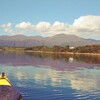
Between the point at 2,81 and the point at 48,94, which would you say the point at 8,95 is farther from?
the point at 48,94

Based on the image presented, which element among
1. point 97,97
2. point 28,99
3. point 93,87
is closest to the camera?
point 28,99

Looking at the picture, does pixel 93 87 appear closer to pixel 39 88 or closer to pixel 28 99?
pixel 39 88

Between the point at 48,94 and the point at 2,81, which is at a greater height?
the point at 2,81

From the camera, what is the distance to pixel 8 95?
31703mm

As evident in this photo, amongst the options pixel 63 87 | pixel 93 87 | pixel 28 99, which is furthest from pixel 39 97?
pixel 93 87

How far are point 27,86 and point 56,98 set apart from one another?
1029cm

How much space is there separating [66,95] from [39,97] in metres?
4.43

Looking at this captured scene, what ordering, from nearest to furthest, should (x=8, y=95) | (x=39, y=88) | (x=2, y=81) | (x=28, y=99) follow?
(x=8, y=95), (x=2, y=81), (x=28, y=99), (x=39, y=88)

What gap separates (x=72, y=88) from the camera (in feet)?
164

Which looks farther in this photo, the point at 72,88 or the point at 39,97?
the point at 72,88

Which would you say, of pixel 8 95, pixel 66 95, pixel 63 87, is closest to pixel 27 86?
pixel 63 87

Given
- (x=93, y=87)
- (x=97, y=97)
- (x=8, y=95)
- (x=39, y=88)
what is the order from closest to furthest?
(x=8, y=95) < (x=97, y=97) < (x=39, y=88) < (x=93, y=87)

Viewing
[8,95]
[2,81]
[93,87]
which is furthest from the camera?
[93,87]

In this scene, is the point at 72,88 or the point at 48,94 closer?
the point at 48,94
